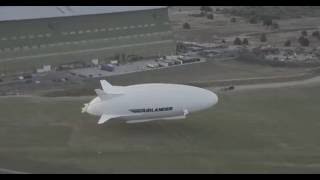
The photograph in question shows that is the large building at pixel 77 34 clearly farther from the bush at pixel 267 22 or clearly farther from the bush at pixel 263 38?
the bush at pixel 267 22

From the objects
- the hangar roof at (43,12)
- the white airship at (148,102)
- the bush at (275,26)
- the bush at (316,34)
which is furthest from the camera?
the bush at (275,26)

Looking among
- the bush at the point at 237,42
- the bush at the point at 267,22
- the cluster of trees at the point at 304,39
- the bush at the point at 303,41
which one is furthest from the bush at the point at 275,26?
the bush at the point at 237,42

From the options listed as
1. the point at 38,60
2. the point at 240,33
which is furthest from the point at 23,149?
the point at 240,33

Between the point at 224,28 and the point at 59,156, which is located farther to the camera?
the point at 224,28

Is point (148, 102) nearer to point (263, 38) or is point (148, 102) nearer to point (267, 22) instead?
point (263, 38)

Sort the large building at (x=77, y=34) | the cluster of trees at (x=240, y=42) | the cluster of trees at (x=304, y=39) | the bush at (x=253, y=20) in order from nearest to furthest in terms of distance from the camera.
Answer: the large building at (x=77, y=34)
the cluster of trees at (x=304, y=39)
the cluster of trees at (x=240, y=42)
the bush at (x=253, y=20)
